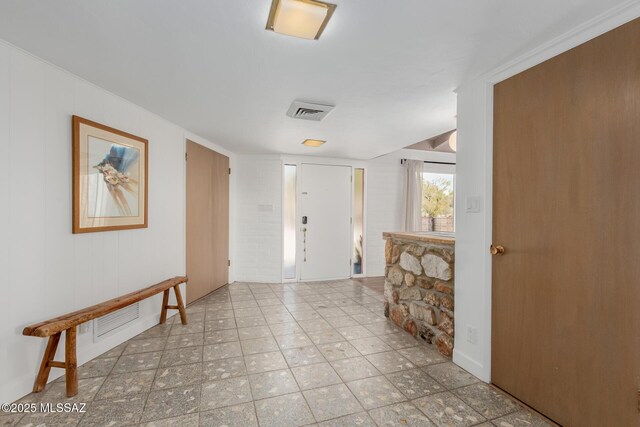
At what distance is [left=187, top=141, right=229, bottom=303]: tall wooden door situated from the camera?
144 inches

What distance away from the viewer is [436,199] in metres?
5.68

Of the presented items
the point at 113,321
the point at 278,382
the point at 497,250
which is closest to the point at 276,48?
the point at 497,250

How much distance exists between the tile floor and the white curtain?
2.54 metres

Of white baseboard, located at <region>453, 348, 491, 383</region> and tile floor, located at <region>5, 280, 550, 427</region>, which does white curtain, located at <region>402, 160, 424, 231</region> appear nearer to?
tile floor, located at <region>5, 280, 550, 427</region>

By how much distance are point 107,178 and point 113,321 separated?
1197 mm

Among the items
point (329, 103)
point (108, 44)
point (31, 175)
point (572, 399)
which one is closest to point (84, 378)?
point (31, 175)

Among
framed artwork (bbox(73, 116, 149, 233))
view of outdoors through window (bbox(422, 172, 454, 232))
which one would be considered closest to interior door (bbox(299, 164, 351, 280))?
view of outdoors through window (bbox(422, 172, 454, 232))

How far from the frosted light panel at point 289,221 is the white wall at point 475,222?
3.05 m

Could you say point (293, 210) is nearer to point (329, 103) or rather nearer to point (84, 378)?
point (329, 103)

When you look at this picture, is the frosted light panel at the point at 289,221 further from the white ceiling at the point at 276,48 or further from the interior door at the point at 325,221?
the white ceiling at the point at 276,48

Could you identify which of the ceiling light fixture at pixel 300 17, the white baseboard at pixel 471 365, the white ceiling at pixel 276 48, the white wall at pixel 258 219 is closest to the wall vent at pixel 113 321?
the white ceiling at pixel 276 48

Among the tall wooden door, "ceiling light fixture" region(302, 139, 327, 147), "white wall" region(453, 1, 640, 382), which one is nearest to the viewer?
"white wall" region(453, 1, 640, 382)

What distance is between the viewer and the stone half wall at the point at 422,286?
238 centimetres

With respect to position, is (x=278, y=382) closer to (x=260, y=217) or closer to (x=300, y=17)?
(x=300, y=17)
